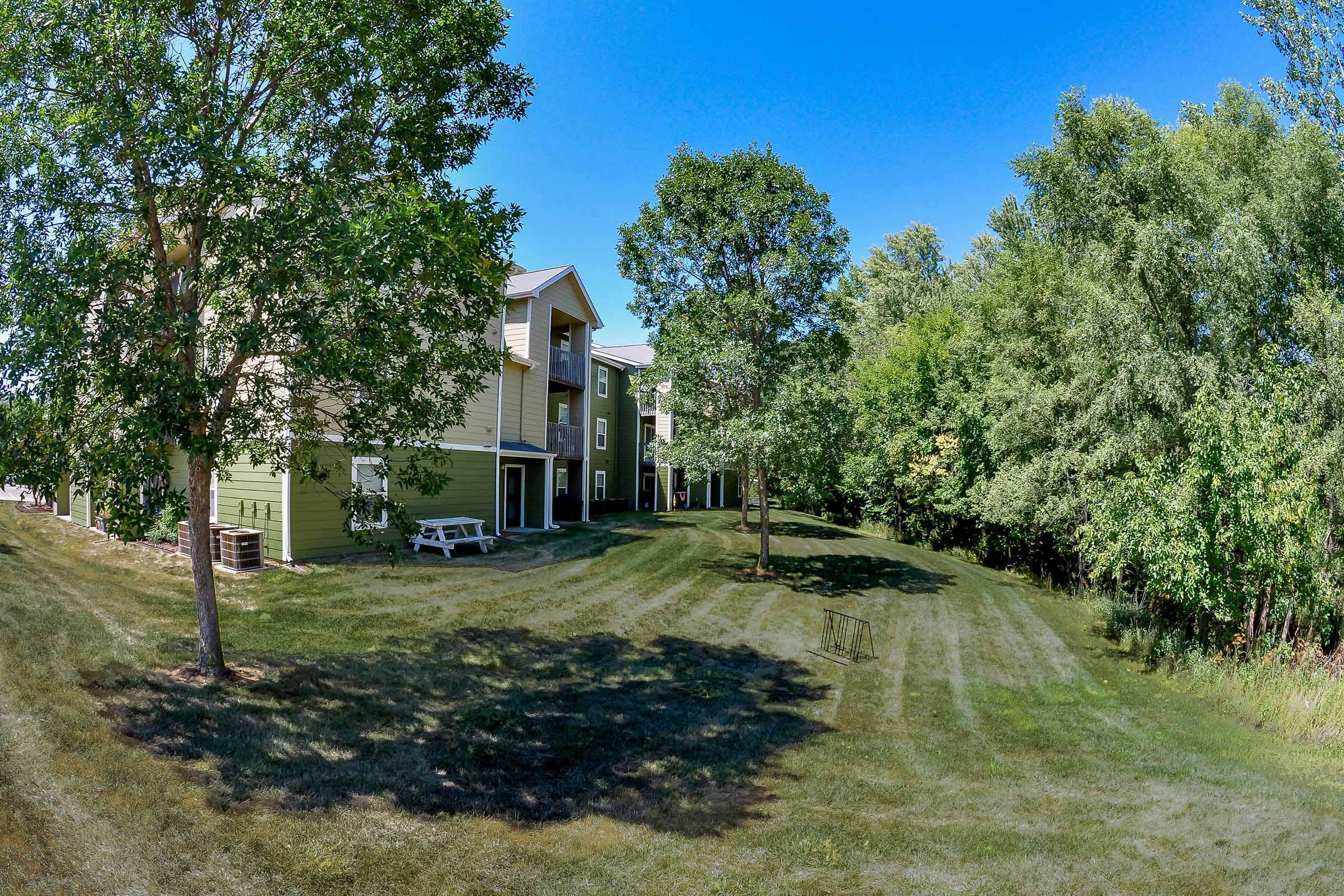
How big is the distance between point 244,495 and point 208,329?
397 inches

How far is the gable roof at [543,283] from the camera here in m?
23.3

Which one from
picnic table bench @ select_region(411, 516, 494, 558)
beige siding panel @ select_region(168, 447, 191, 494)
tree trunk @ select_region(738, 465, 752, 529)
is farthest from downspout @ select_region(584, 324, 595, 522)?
beige siding panel @ select_region(168, 447, 191, 494)

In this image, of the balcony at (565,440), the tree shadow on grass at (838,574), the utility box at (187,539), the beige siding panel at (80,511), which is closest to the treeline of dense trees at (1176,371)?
the tree shadow on grass at (838,574)

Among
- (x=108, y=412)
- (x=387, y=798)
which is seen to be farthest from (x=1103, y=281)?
(x=108, y=412)

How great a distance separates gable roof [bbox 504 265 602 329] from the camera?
23281 mm

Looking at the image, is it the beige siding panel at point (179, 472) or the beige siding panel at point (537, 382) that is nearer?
the beige siding panel at point (179, 472)

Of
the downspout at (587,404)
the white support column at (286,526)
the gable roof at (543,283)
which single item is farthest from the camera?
the downspout at (587,404)

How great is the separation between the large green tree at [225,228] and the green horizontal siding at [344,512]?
173 inches

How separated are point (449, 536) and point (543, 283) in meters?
9.90

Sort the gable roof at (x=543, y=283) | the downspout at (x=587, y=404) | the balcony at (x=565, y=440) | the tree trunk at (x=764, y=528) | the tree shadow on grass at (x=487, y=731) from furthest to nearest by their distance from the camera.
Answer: the downspout at (x=587, y=404)
the balcony at (x=565, y=440)
the gable roof at (x=543, y=283)
the tree trunk at (x=764, y=528)
the tree shadow on grass at (x=487, y=731)

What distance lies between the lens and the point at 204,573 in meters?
8.65

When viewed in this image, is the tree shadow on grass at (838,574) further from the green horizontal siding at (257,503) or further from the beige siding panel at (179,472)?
the beige siding panel at (179,472)

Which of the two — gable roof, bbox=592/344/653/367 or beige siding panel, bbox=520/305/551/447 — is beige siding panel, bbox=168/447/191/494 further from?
gable roof, bbox=592/344/653/367

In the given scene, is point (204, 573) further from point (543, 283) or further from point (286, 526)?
point (543, 283)
